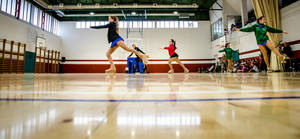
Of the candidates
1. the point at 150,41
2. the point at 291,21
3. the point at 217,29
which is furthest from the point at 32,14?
the point at 291,21

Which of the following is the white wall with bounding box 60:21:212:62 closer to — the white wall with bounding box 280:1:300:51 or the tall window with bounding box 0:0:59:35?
the tall window with bounding box 0:0:59:35

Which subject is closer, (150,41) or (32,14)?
(32,14)

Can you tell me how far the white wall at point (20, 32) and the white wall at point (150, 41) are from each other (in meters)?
1.80

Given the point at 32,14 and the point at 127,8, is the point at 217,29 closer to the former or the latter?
the point at 127,8

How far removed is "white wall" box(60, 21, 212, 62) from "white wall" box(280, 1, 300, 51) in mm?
6387

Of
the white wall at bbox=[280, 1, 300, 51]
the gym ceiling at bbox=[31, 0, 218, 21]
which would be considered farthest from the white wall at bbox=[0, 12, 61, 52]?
the white wall at bbox=[280, 1, 300, 51]

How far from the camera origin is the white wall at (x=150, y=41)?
12.4 metres

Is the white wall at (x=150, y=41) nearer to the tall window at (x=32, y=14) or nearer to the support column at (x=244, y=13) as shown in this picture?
the tall window at (x=32, y=14)

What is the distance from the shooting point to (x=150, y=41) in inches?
490

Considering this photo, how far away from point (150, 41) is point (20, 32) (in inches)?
316

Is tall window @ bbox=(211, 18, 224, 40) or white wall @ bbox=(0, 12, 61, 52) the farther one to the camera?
tall window @ bbox=(211, 18, 224, 40)

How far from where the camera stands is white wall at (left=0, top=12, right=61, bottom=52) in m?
7.46

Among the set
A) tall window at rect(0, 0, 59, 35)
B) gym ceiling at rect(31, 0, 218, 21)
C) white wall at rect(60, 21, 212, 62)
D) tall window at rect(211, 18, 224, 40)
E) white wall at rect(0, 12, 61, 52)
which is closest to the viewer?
white wall at rect(0, 12, 61, 52)

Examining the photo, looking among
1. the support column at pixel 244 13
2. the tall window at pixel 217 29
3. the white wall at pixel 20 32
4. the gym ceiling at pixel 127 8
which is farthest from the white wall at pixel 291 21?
the white wall at pixel 20 32
